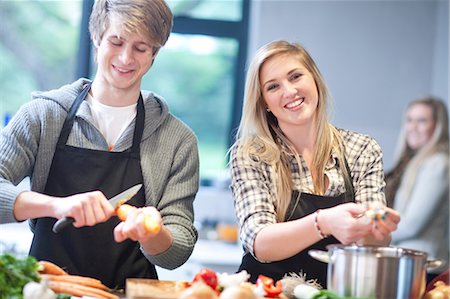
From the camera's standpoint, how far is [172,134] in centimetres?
235

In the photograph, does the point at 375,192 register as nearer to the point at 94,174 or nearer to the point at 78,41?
the point at 94,174

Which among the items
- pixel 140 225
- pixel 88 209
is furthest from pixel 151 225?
pixel 88 209

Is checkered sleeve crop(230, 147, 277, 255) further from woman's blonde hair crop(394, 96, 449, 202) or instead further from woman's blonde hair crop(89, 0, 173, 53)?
woman's blonde hair crop(394, 96, 449, 202)

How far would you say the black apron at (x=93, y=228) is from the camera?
221 centimetres

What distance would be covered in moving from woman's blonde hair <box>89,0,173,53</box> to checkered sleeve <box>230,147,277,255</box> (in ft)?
1.42

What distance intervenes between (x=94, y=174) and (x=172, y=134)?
0.26 m

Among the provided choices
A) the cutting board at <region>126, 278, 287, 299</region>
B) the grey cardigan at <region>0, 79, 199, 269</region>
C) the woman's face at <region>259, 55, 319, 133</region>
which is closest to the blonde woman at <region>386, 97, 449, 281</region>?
the woman's face at <region>259, 55, 319, 133</region>

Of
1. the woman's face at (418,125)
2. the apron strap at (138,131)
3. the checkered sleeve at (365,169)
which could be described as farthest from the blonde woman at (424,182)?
the apron strap at (138,131)

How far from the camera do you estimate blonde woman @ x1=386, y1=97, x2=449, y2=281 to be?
4.28 metres

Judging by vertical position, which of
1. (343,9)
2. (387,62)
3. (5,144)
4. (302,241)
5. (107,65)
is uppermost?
(343,9)

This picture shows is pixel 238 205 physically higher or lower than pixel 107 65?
lower

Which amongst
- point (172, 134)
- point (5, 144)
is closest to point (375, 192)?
point (172, 134)

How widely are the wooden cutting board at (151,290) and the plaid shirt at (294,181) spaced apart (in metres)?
0.38

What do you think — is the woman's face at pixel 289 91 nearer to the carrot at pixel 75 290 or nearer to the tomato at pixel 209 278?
the tomato at pixel 209 278
